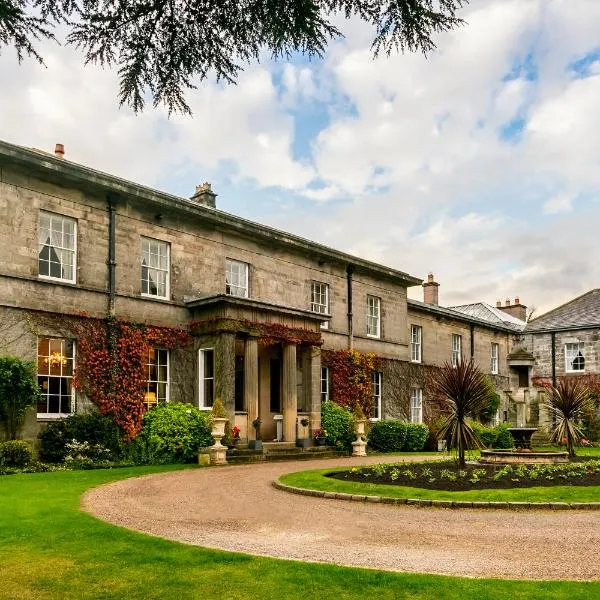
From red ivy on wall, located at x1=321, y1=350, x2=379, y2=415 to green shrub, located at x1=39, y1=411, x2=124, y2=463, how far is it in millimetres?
9508

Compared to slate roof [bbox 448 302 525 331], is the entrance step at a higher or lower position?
lower

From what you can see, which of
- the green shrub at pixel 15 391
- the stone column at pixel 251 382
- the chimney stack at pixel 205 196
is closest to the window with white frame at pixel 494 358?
the chimney stack at pixel 205 196

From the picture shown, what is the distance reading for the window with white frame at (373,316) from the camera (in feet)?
93.1

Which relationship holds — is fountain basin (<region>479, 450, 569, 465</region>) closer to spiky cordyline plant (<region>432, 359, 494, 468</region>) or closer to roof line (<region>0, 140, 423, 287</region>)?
spiky cordyline plant (<region>432, 359, 494, 468</region>)

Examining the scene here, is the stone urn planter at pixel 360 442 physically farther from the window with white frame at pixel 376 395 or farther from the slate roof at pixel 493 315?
the slate roof at pixel 493 315

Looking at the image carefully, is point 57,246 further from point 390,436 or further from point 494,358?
point 494,358

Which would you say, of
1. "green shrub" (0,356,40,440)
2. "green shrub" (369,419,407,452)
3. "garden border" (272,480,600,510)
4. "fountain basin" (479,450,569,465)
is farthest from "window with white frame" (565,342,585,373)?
"green shrub" (0,356,40,440)

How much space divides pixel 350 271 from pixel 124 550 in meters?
21.4

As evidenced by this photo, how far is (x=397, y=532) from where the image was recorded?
8172mm

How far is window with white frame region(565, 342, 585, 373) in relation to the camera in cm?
3878

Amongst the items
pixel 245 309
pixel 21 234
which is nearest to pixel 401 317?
pixel 245 309

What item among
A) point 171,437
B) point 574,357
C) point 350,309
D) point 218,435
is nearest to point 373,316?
point 350,309

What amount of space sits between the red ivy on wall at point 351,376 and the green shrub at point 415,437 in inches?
69.8

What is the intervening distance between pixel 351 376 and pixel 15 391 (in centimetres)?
1353
